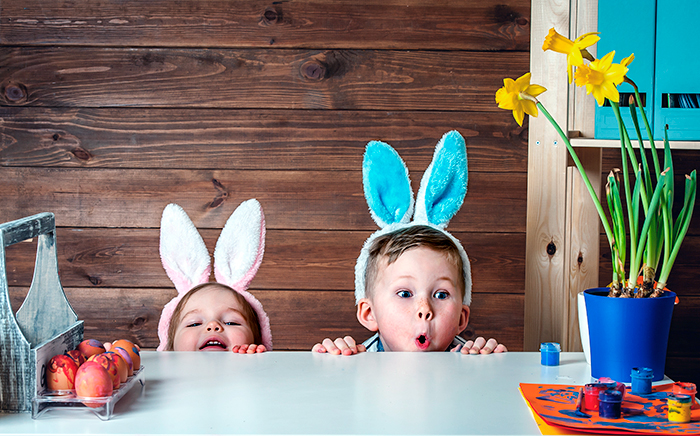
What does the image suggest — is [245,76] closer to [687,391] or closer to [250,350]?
[250,350]

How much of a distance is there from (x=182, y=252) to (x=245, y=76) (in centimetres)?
49

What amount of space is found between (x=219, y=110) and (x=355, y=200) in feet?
1.43

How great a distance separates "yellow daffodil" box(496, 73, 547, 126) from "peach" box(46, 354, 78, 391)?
2.18 ft

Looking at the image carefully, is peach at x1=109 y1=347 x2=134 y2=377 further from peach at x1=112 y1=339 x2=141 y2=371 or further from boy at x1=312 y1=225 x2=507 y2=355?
boy at x1=312 y1=225 x2=507 y2=355

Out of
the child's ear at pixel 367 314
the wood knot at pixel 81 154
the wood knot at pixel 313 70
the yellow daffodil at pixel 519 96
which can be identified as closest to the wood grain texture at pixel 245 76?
the wood knot at pixel 313 70

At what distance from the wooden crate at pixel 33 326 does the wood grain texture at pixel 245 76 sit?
809 millimetres

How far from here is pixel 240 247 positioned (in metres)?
1.42

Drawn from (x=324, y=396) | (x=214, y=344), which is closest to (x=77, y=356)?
(x=324, y=396)

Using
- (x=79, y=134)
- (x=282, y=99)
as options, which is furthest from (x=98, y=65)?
(x=282, y=99)

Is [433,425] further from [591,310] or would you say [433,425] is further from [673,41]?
[673,41]

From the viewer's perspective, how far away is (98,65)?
1.50m

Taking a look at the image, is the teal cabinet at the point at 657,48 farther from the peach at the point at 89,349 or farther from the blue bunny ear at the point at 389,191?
the peach at the point at 89,349

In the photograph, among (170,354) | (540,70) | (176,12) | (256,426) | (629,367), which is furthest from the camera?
(176,12)

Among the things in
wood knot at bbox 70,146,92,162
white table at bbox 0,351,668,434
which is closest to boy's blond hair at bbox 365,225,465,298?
white table at bbox 0,351,668,434
